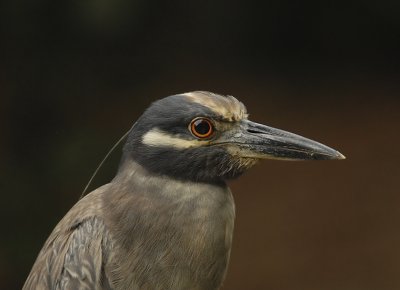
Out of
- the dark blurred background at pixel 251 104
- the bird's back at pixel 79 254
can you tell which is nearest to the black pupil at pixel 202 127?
the bird's back at pixel 79 254

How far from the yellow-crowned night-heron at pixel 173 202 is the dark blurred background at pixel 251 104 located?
2730mm

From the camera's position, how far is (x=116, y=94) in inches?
286

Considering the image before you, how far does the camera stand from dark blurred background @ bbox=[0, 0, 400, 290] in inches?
256

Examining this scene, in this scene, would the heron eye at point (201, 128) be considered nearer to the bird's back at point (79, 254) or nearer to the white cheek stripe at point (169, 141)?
the white cheek stripe at point (169, 141)

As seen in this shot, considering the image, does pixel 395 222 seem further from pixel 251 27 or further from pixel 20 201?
pixel 20 201

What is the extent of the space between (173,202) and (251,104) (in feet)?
14.7

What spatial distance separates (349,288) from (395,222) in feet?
2.17

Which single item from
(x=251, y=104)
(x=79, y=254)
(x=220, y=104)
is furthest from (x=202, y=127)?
(x=251, y=104)

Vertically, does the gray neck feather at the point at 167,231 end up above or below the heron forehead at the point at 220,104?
below

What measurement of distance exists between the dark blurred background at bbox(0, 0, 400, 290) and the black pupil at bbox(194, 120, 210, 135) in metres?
2.85

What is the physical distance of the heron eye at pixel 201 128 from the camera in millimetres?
3314

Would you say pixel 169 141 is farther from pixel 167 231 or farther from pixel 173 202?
pixel 167 231

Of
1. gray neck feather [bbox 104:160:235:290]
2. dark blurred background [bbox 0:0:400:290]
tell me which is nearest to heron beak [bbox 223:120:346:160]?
gray neck feather [bbox 104:160:235:290]

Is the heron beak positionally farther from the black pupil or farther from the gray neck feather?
the gray neck feather
